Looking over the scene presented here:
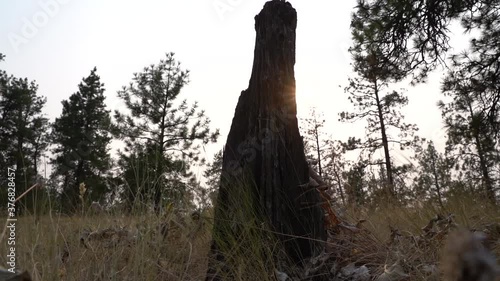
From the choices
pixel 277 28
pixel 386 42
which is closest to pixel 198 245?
pixel 277 28

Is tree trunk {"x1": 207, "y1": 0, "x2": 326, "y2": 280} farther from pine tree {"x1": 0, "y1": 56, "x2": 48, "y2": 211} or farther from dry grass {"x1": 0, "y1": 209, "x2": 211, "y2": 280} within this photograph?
pine tree {"x1": 0, "y1": 56, "x2": 48, "y2": 211}

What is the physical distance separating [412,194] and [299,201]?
2.09 m

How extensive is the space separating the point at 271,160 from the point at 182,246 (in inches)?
37.5

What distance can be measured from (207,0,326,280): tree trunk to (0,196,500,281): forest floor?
7.4 inches

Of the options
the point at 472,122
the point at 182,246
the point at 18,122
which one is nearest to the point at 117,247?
the point at 182,246

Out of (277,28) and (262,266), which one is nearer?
(262,266)

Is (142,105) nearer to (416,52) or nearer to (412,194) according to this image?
(416,52)

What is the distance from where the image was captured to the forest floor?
80.8 inches

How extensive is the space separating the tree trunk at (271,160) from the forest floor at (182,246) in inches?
7.4

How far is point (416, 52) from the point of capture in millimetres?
5766

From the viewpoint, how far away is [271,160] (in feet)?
8.41

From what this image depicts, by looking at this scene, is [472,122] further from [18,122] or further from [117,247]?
[18,122]

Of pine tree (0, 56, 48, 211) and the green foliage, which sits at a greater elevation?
pine tree (0, 56, 48, 211)

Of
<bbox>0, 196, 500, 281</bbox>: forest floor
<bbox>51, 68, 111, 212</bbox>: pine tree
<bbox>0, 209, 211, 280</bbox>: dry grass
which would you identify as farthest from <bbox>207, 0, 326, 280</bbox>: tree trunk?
<bbox>51, 68, 111, 212</bbox>: pine tree
